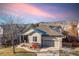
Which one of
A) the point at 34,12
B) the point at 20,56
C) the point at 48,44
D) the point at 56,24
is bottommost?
the point at 20,56

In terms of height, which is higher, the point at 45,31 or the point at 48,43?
the point at 45,31

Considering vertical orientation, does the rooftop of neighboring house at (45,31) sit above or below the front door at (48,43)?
above

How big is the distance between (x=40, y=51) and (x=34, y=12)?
407 millimetres

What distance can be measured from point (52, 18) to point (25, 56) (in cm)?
48

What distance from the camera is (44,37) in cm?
181

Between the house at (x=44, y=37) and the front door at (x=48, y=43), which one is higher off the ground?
the house at (x=44, y=37)

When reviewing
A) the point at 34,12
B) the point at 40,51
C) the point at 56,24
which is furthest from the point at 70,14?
the point at 40,51

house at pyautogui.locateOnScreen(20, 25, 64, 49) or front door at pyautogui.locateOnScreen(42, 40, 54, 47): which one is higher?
house at pyautogui.locateOnScreen(20, 25, 64, 49)

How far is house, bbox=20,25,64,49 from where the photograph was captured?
1799mm

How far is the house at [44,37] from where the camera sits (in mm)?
1799

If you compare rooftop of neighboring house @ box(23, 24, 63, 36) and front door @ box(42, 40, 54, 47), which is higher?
rooftop of neighboring house @ box(23, 24, 63, 36)

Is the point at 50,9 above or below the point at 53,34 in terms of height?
above

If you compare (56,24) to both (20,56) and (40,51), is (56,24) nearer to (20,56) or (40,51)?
(40,51)

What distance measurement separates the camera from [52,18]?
5.94ft
